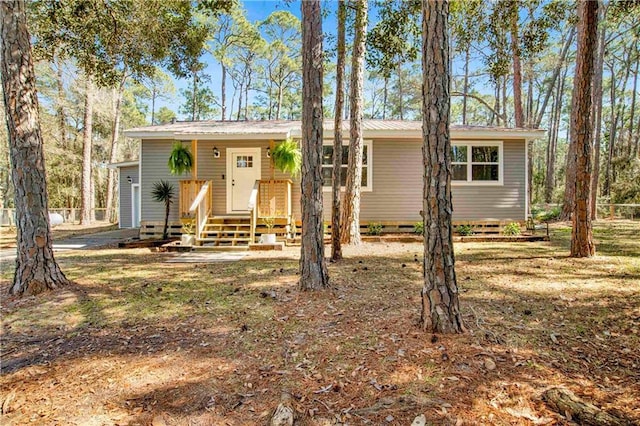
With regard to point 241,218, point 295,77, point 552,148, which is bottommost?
point 241,218

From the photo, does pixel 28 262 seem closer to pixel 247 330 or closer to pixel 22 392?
pixel 22 392

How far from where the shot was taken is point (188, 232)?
28.4ft

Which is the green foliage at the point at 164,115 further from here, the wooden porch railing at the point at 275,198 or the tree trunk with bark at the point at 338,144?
the tree trunk with bark at the point at 338,144

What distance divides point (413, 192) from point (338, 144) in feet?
15.1

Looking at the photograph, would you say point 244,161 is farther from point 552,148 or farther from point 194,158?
point 552,148

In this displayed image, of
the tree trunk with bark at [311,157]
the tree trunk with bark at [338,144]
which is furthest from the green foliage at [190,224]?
the tree trunk with bark at [311,157]

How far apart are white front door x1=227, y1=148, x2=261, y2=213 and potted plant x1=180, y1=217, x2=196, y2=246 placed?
1.35 metres

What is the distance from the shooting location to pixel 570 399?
2.07 m

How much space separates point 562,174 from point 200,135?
33810 millimetres

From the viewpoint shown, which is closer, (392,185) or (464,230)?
(464,230)

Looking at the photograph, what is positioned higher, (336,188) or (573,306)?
(336,188)

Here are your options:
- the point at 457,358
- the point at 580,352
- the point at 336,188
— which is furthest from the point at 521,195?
the point at 457,358

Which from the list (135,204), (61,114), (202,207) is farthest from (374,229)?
(61,114)

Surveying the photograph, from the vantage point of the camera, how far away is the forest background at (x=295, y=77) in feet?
24.0
